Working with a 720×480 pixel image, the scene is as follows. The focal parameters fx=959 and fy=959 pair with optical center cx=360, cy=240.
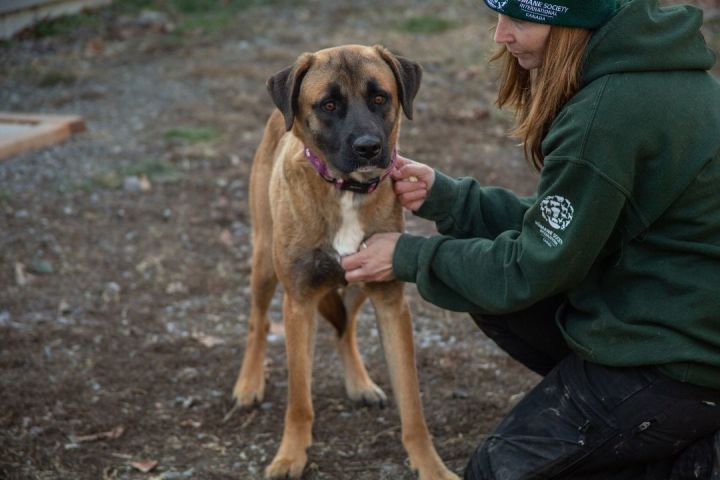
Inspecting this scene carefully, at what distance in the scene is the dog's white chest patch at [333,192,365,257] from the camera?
150 inches

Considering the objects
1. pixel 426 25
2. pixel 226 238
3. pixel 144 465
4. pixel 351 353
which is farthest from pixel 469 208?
pixel 426 25

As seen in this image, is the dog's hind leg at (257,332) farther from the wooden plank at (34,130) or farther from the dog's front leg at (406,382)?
the wooden plank at (34,130)

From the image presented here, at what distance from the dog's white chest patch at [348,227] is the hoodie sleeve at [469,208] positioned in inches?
10.0

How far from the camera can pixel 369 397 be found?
15.0 ft

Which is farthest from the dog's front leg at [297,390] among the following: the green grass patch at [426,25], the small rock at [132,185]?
the green grass patch at [426,25]

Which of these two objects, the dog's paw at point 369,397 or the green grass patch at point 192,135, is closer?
the dog's paw at point 369,397

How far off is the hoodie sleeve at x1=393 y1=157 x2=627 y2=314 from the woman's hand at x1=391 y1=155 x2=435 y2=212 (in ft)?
0.82

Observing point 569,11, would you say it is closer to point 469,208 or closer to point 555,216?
point 555,216

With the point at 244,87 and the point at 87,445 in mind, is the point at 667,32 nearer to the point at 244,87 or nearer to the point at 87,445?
the point at 87,445

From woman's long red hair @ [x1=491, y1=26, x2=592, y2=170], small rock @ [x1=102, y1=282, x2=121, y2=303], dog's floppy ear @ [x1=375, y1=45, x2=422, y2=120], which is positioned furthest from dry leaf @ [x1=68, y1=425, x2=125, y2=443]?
woman's long red hair @ [x1=491, y1=26, x2=592, y2=170]

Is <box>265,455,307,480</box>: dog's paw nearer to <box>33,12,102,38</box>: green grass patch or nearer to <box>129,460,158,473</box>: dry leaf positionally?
<box>129,460,158,473</box>: dry leaf

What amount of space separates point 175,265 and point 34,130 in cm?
261

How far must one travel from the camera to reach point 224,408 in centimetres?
461

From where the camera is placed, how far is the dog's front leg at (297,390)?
13.0 ft
